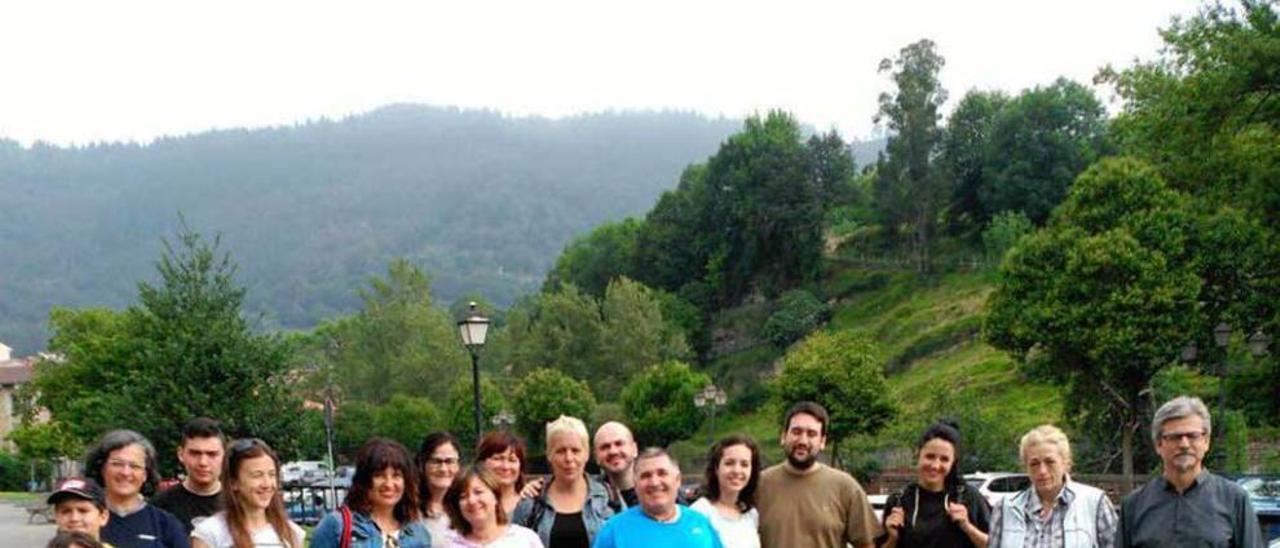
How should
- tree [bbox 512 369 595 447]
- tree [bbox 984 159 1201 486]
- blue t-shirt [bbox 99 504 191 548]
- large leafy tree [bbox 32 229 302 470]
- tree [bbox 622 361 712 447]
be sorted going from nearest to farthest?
blue t-shirt [bbox 99 504 191 548] < large leafy tree [bbox 32 229 302 470] < tree [bbox 984 159 1201 486] < tree [bbox 512 369 595 447] < tree [bbox 622 361 712 447]

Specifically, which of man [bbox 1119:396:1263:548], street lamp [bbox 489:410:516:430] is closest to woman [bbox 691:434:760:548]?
man [bbox 1119:396:1263:548]

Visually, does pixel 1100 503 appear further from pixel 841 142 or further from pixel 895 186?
pixel 841 142

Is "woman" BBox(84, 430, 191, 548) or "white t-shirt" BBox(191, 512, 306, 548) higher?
"woman" BBox(84, 430, 191, 548)

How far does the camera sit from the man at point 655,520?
5664 mm

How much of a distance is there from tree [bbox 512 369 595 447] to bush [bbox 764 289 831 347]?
15.8 meters

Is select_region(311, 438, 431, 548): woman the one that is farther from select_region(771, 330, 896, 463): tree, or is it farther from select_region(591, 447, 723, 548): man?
select_region(771, 330, 896, 463): tree

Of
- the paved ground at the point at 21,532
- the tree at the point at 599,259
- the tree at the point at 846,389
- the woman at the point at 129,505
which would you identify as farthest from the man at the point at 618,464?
the tree at the point at 599,259

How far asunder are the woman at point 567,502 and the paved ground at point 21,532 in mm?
19598

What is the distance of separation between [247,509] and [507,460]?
1.28 metres

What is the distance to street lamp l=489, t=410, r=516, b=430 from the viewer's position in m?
45.9

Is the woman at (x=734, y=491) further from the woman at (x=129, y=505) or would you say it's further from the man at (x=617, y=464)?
the woman at (x=129, y=505)

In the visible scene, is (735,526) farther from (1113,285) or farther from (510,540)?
(1113,285)

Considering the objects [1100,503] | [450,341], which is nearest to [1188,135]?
[1100,503]

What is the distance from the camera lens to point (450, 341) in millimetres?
58219
